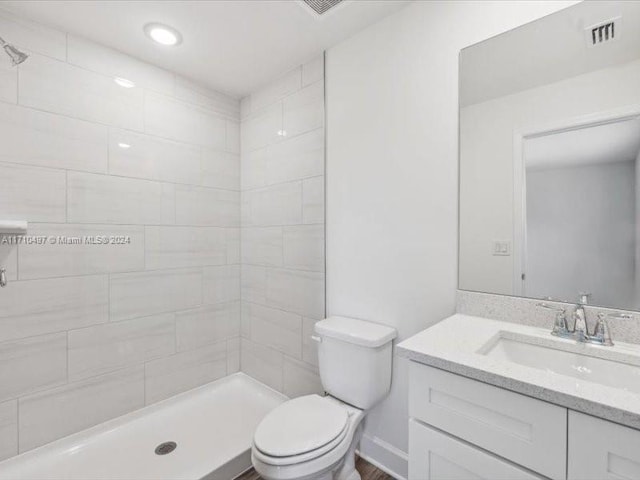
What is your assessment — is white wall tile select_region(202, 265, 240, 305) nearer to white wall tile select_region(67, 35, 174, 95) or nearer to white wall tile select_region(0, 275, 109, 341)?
white wall tile select_region(0, 275, 109, 341)

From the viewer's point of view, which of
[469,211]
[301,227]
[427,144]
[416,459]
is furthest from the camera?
[301,227]

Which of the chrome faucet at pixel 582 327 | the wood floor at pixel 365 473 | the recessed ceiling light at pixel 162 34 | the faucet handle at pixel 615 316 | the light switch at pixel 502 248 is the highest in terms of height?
the recessed ceiling light at pixel 162 34

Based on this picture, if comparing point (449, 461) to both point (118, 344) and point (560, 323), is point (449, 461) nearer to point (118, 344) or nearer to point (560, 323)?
point (560, 323)

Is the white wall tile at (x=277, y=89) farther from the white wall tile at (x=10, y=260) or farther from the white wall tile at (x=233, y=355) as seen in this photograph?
the white wall tile at (x=233, y=355)

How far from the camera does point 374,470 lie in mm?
1701

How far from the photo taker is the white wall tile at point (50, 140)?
5.22 ft

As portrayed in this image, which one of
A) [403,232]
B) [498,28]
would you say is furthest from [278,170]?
[498,28]

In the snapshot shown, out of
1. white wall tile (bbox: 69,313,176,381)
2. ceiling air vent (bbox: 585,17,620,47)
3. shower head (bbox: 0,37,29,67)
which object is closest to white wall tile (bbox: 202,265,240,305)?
white wall tile (bbox: 69,313,176,381)

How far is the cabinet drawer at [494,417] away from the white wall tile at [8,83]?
218 centimetres

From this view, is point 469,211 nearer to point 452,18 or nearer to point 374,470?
point 452,18

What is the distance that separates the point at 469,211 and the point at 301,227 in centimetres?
103

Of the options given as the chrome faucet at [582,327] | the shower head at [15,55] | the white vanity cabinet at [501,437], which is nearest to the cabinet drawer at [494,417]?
the white vanity cabinet at [501,437]

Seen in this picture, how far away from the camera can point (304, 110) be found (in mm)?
2076

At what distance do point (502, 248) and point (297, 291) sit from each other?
124 centimetres
